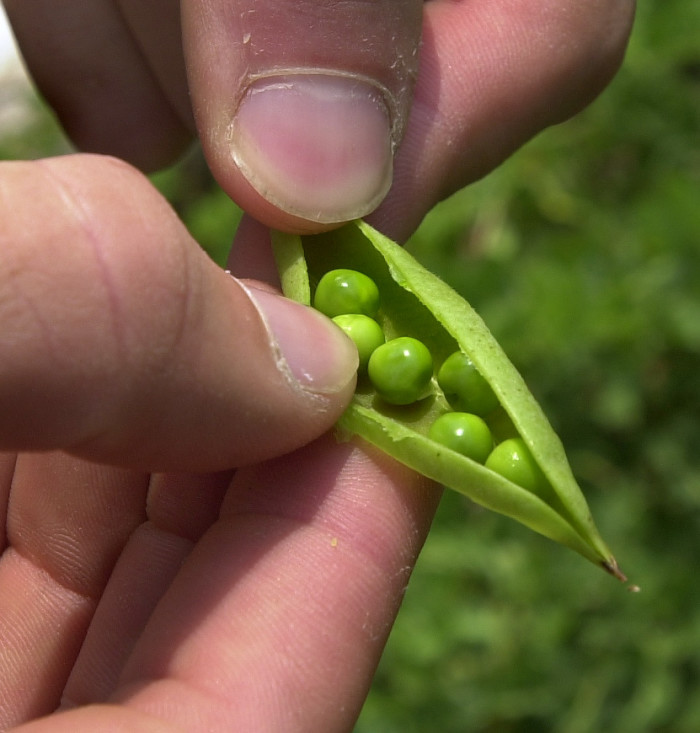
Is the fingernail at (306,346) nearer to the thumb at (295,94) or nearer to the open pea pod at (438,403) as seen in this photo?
the open pea pod at (438,403)

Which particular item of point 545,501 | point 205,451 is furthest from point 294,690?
point 545,501

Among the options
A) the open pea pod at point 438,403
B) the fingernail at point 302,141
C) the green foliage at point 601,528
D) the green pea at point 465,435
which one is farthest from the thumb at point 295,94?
the green foliage at point 601,528

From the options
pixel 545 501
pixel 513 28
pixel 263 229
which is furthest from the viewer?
pixel 513 28

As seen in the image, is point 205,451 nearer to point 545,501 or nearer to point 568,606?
point 545,501

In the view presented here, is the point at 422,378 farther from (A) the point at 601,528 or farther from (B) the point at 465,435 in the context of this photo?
(A) the point at 601,528

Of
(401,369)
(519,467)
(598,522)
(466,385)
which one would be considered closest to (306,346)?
(401,369)
